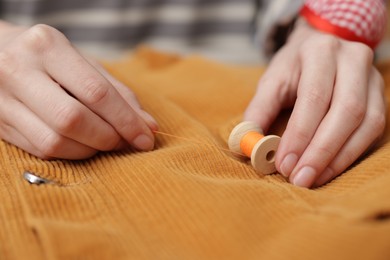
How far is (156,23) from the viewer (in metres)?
1.18

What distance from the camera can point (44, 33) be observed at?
641 mm

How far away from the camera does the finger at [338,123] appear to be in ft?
1.91

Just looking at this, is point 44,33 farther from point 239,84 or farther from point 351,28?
point 351,28

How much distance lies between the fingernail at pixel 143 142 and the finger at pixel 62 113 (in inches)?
1.0

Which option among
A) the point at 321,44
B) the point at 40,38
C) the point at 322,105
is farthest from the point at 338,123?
the point at 40,38

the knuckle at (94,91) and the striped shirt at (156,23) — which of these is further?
the striped shirt at (156,23)

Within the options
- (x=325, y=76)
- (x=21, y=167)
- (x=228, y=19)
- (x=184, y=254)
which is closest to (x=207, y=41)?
(x=228, y=19)

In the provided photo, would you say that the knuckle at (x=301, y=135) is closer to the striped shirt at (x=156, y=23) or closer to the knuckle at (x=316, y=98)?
the knuckle at (x=316, y=98)

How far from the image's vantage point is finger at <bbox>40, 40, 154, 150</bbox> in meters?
0.60

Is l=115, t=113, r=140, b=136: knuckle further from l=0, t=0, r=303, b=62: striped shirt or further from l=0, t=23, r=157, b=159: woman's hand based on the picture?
l=0, t=0, r=303, b=62: striped shirt

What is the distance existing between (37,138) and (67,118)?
0.05 metres

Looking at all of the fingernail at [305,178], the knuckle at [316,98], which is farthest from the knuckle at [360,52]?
the fingernail at [305,178]

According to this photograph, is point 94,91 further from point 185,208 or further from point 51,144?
point 185,208

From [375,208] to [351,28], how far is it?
0.43m
